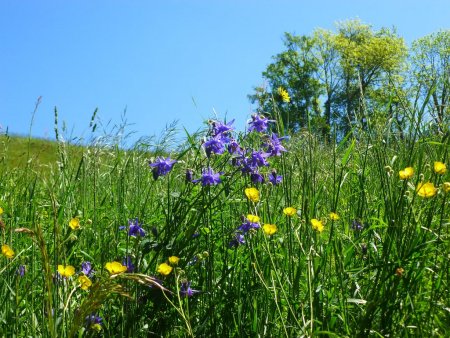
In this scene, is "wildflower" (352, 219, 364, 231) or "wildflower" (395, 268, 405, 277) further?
"wildflower" (352, 219, 364, 231)

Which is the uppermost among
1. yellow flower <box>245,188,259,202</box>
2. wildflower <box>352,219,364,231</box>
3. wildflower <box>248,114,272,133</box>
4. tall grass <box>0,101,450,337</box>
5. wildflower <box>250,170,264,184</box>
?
wildflower <box>248,114,272,133</box>

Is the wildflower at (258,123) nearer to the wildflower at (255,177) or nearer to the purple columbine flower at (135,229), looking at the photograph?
the wildflower at (255,177)

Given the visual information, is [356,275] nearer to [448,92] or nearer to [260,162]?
[260,162]

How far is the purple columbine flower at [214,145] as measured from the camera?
2.46 m

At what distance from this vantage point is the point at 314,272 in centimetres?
223

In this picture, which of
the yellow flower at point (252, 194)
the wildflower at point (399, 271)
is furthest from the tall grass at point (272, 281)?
the yellow flower at point (252, 194)

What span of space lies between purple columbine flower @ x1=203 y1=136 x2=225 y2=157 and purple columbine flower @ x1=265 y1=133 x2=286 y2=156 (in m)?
0.23

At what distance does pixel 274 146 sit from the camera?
8.51 feet

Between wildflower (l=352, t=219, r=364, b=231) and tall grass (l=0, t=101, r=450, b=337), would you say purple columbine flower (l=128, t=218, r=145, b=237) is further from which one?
wildflower (l=352, t=219, r=364, b=231)

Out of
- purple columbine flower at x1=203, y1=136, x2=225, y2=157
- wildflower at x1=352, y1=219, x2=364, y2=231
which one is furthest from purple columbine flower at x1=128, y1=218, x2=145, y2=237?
wildflower at x1=352, y1=219, x2=364, y2=231

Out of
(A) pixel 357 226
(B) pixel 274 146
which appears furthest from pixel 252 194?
(A) pixel 357 226

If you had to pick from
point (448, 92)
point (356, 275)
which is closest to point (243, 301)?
point (356, 275)

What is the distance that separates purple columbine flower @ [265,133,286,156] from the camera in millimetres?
2576

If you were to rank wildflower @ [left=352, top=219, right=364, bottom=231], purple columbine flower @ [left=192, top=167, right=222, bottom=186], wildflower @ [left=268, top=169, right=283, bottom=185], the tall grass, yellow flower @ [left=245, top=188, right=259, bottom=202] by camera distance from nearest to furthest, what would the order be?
1. yellow flower @ [left=245, top=188, right=259, bottom=202]
2. the tall grass
3. purple columbine flower @ [left=192, top=167, right=222, bottom=186]
4. wildflower @ [left=268, top=169, right=283, bottom=185]
5. wildflower @ [left=352, top=219, right=364, bottom=231]
